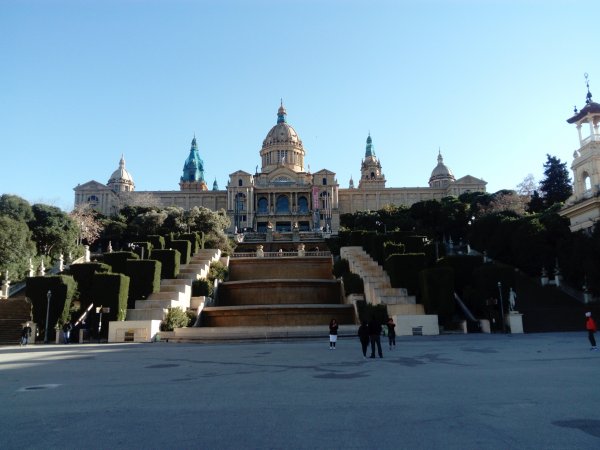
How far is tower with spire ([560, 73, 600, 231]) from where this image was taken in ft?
134

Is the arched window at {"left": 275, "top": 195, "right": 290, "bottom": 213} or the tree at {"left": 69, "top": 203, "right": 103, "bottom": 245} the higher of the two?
the arched window at {"left": 275, "top": 195, "right": 290, "bottom": 213}

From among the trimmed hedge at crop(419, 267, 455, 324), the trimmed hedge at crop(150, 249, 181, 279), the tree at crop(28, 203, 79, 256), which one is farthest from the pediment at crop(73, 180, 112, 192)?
the trimmed hedge at crop(419, 267, 455, 324)

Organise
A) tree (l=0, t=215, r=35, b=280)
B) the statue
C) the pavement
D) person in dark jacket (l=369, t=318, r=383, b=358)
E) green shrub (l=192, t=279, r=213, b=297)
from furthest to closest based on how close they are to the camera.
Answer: tree (l=0, t=215, r=35, b=280) → green shrub (l=192, t=279, r=213, b=297) → the statue → person in dark jacket (l=369, t=318, r=383, b=358) → the pavement

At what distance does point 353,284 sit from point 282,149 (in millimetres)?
112314

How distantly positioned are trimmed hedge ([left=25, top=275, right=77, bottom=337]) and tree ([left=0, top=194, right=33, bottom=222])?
31016mm

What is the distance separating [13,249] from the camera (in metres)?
46.0

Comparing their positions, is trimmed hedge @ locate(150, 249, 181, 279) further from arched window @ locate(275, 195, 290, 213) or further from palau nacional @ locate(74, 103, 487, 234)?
arched window @ locate(275, 195, 290, 213)

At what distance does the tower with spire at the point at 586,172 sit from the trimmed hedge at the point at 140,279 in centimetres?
3152

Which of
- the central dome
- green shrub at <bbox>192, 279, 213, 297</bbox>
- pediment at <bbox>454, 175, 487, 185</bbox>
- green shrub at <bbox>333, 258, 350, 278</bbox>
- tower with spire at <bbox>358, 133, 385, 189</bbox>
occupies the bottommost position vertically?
green shrub at <bbox>192, 279, 213, 297</bbox>

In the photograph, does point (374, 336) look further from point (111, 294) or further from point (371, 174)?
point (371, 174)

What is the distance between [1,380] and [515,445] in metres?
11.5

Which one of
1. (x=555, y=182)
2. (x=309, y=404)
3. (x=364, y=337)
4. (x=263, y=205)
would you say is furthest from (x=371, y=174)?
(x=309, y=404)

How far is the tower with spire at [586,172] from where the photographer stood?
40.8m

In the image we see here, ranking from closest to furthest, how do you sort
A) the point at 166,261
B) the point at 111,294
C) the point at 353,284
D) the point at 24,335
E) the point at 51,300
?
the point at 24,335 < the point at 51,300 < the point at 111,294 < the point at 353,284 < the point at 166,261
